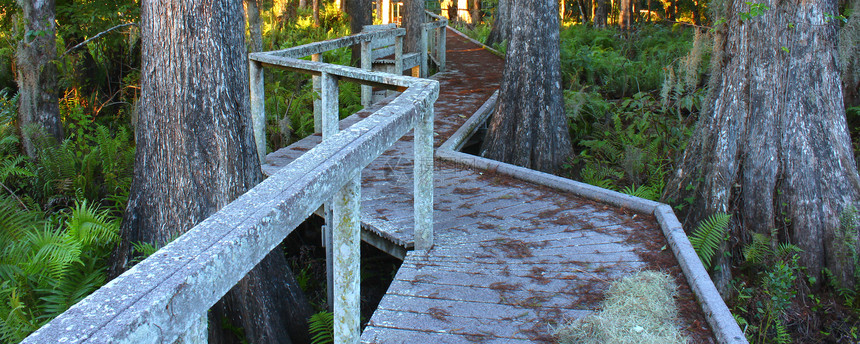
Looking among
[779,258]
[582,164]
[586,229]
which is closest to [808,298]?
[779,258]

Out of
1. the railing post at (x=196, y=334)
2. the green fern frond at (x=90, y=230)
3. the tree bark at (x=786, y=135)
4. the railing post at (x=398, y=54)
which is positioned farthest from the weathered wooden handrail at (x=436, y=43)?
the railing post at (x=196, y=334)

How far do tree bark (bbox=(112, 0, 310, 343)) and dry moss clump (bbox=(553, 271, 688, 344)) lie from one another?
8.35ft

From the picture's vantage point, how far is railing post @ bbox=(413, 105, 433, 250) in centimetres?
409

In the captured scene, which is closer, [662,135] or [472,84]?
[662,135]

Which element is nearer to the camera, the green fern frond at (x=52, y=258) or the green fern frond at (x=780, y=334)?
the green fern frond at (x=52, y=258)

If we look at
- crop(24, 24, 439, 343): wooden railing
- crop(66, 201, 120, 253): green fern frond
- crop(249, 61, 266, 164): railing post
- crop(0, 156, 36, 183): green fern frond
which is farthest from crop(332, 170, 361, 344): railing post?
crop(0, 156, 36, 183): green fern frond

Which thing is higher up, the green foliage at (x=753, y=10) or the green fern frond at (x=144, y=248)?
the green foliage at (x=753, y=10)

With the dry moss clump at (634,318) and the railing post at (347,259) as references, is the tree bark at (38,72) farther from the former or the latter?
the dry moss clump at (634,318)

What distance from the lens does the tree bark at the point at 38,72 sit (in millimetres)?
8352

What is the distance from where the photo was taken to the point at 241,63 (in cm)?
487

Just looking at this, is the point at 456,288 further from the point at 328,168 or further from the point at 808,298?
the point at 808,298

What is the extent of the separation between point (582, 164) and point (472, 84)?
4.72 m

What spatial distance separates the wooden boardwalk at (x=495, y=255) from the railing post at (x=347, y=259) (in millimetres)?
507

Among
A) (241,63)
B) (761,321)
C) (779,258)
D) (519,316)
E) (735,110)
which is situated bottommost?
(761,321)
